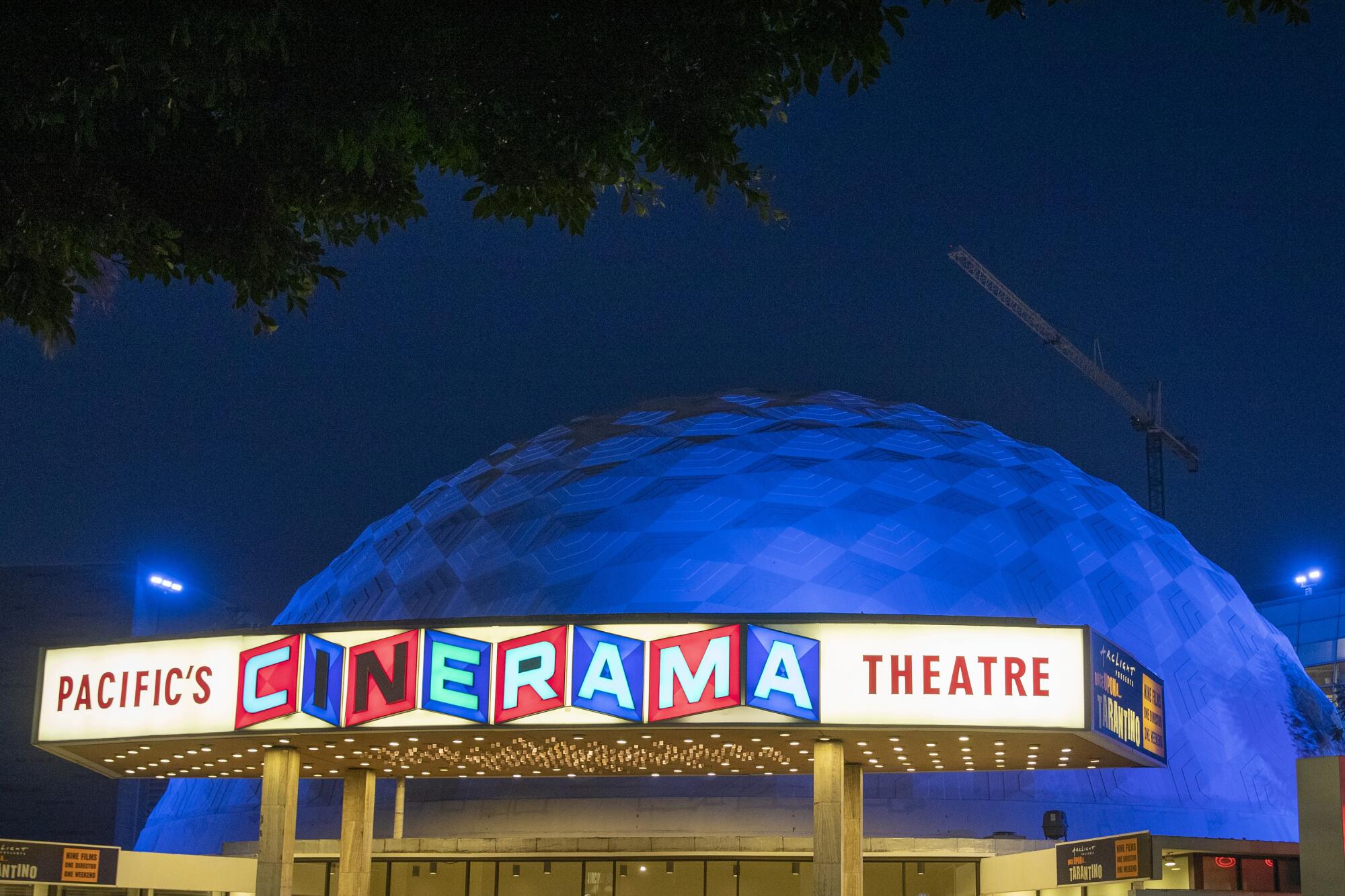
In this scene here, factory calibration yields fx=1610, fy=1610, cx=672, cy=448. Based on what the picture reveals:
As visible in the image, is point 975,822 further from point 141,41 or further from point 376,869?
point 141,41

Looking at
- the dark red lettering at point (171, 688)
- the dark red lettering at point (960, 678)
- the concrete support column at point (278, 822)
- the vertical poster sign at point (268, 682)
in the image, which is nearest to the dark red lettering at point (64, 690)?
the dark red lettering at point (171, 688)

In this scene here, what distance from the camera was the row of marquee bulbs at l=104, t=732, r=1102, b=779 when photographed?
2441 centimetres

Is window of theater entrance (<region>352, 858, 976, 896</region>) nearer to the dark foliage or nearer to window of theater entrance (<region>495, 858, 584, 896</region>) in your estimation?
window of theater entrance (<region>495, 858, 584, 896</region>)

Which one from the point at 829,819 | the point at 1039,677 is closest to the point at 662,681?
the point at 829,819

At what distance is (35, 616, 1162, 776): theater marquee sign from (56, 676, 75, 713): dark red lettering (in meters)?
2.66

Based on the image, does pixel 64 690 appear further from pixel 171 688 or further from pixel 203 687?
pixel 203 687

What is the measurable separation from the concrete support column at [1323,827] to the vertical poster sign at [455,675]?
42.9 ft

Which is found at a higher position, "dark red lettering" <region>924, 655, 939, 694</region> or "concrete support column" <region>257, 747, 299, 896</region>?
"dark red lettering" <region>924, 655, 939, 694</region>

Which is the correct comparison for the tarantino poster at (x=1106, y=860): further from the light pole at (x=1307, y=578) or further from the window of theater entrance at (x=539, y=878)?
the light pole at (x=1307, y=578)

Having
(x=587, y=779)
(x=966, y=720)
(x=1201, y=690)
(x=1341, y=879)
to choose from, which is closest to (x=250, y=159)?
(x=1341, y=879)

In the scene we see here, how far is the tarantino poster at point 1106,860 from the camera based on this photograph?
2559 cm

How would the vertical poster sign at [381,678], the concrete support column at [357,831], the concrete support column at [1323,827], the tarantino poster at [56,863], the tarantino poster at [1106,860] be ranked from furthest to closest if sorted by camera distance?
the tarantino poster at [56,863] < the concrete support column at [357,831] < the tarantino poster at [1106,860] < the vertical poster sign at [381,678] < the concrete support column at [1323,827]

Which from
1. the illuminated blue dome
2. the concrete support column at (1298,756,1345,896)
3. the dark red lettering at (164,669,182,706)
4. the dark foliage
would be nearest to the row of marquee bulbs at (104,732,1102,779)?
the dark red lettering at (164,669,182,706)

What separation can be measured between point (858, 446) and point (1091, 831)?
12.5 meters
